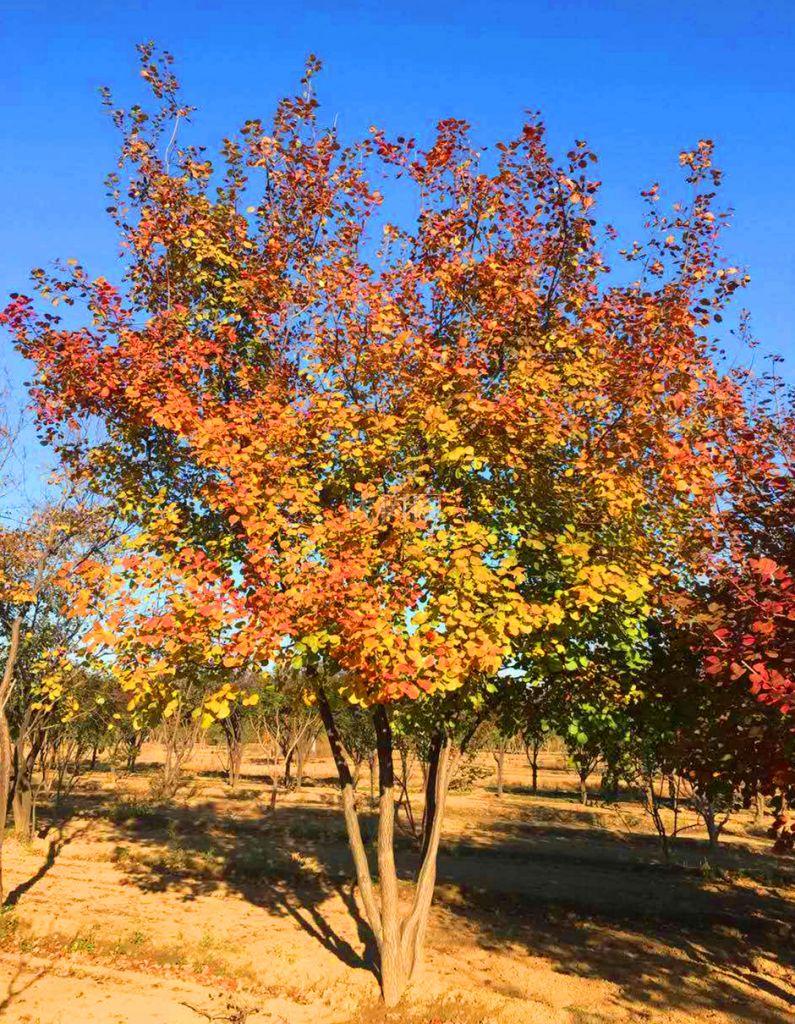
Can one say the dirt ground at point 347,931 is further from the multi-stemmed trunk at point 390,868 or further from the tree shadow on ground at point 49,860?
the multi-stemmed trunk at point 390,868

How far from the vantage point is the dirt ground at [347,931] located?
29.1 ft

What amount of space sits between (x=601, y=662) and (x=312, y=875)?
11994 mm

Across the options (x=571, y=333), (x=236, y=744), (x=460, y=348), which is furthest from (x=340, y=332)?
(x=236, y=744)

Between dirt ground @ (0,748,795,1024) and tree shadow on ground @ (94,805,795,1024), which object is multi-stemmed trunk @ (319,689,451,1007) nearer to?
dirt ground @ (0,748,795,1024)

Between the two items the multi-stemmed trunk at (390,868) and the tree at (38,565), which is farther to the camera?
the tree at (38,565)

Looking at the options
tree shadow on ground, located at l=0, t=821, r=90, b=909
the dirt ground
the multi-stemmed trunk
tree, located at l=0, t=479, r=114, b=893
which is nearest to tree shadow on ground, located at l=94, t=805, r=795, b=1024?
the dirt ground

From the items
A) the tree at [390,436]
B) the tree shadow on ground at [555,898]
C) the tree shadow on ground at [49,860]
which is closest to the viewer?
the tree at [390,436]

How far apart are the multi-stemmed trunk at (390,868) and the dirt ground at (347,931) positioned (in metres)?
0.43

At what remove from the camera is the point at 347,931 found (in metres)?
12.6

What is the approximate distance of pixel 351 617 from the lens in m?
6.48

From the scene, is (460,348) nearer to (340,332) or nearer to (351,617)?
(340,332)

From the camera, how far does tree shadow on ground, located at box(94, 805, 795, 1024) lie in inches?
423

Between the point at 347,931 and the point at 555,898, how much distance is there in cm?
623

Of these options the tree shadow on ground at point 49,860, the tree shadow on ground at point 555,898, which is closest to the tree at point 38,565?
the tree shadow on ground at point 49,860
